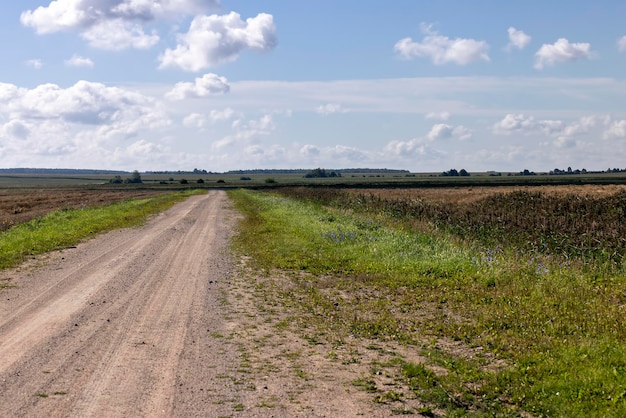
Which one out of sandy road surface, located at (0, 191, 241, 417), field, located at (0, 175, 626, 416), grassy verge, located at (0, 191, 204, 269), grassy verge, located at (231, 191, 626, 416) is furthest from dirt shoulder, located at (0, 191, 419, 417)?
grassy verge, located at (0, 191, 204, 269)

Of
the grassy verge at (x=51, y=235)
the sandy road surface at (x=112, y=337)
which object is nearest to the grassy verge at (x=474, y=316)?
the sandy road surface at (x=112, y=337)

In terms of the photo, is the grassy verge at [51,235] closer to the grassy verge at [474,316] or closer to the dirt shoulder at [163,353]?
the dirt shoulder at [163,353]

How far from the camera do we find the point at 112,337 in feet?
33.2

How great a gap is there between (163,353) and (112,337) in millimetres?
1305

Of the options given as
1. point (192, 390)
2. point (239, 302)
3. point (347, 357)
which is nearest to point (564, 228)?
point (239, 302)

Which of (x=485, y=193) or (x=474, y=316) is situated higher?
(x=485, y=193)

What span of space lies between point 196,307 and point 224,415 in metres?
5.87

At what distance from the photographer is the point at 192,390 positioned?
7672mm

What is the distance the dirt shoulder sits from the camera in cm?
722

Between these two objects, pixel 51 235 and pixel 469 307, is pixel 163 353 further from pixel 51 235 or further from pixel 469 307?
pixel 51 235

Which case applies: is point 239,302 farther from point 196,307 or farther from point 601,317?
point 601,317

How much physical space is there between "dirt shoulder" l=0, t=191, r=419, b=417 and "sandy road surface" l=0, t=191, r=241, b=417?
0.02 m

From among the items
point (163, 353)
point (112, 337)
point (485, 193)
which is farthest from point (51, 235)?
point (485, 193)

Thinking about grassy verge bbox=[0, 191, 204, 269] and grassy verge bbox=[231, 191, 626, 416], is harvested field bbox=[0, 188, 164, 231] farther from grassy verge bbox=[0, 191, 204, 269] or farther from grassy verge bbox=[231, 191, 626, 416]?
grassy verge bbox=[231, 191, 626, 416]
